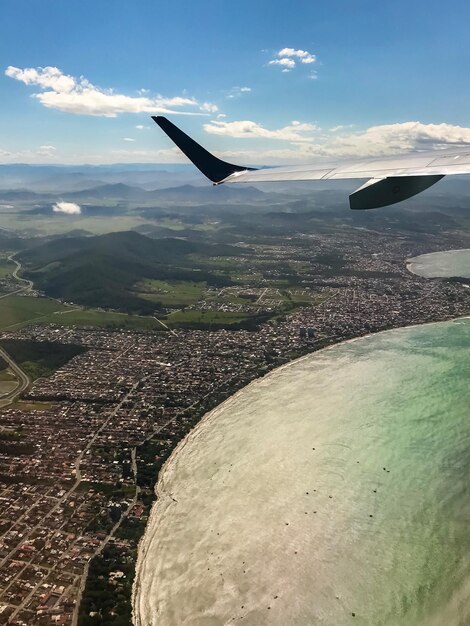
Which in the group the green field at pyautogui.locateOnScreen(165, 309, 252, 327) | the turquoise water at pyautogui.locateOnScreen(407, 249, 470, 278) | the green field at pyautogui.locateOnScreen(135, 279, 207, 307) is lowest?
the green field at pyautogui.locateOnScreen(135, 279, 207, 307)

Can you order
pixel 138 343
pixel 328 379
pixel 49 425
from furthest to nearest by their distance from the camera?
pixel 138 343, pixel 328 379, pixel 49 425

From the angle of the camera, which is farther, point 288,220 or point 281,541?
point 288,220

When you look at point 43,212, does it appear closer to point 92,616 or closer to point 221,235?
point 221,235

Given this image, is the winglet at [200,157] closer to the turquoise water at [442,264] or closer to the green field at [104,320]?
the green field at [104,320]

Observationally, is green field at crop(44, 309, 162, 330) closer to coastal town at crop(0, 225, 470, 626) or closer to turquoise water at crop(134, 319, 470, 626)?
coastal town at crop(0, 225, 470, 626)

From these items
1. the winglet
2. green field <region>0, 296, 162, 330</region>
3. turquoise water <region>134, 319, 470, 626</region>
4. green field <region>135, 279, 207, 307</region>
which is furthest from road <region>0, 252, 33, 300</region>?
the winglet

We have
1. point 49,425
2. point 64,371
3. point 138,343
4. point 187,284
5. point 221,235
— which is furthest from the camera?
point 221,235

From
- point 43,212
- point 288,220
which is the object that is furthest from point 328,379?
point 43,212

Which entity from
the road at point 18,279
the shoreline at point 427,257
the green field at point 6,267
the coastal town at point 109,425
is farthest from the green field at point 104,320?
the shoreline at point 427,257
